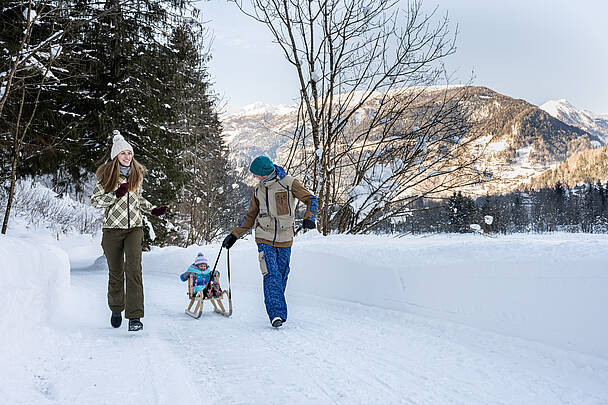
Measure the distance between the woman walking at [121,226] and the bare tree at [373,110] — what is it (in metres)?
5.06

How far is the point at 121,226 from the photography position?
13.7 ft

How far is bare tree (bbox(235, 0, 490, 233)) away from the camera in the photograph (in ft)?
27.2

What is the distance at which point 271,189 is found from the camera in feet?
15.3

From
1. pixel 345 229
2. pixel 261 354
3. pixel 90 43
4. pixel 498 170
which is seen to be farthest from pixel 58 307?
pixel 90 43

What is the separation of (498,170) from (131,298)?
6.70 m

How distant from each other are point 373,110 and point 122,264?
6410 millimetres

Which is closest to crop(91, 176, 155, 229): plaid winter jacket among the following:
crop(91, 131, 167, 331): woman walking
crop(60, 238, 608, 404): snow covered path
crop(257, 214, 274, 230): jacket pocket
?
crop(91, 131, 167, 331): woman walking

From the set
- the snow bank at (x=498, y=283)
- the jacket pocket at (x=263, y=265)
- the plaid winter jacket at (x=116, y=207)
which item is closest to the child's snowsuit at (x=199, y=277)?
the jacket pocket at (x=263, y=265)

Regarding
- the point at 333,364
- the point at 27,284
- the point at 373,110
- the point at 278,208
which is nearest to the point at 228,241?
the point at 278,208

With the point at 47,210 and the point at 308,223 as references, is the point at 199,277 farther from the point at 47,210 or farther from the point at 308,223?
the point at 47,210

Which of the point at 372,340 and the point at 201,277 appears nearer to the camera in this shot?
the point at 372,340

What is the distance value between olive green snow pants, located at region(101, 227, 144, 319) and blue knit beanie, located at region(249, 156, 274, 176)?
4.46 feet

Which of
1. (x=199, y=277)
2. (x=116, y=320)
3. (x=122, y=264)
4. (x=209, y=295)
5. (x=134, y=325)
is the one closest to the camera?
(x=134, y=325)

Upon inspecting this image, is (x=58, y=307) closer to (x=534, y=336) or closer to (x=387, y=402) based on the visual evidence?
(x=387, y=402)
